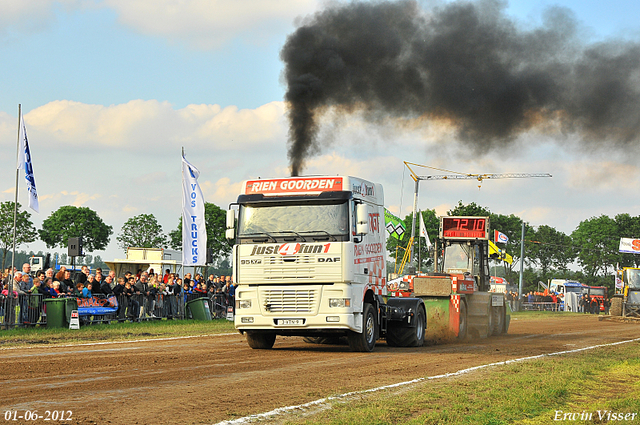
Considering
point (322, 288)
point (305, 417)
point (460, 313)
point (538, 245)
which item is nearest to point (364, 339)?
point (322, 288)

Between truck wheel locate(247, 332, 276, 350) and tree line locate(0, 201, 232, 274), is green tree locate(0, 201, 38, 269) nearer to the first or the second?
tree line locate(0, 201, 232, 274)

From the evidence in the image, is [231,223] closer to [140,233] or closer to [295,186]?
[295,186]

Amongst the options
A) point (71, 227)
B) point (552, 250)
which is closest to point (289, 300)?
point (71, 227)

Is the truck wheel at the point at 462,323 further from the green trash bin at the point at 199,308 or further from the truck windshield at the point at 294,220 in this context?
the green trash bin at the point at 199,308

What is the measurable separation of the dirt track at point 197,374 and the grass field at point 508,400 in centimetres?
83

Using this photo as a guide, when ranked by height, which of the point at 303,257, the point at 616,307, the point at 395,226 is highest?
the point at 395,226

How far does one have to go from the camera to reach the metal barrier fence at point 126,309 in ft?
61.4

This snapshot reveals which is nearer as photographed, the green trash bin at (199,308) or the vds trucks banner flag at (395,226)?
the green trash bin at (199,308)

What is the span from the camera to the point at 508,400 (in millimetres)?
8508

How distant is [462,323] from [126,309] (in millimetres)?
10673

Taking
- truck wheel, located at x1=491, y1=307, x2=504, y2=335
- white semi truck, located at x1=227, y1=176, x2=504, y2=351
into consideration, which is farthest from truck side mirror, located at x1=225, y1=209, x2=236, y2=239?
truck wheel, located at x1=491, y1=307, x2=504, y2=335

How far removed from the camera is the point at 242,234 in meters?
14.4

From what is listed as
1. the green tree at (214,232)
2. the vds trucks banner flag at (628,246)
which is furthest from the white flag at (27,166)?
the vds trucks banner flag at (628,246)

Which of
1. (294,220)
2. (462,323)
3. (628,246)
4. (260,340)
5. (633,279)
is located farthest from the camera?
(628,246)
